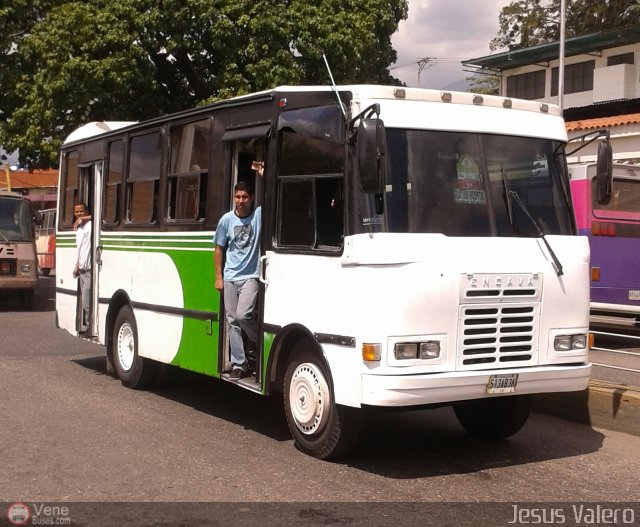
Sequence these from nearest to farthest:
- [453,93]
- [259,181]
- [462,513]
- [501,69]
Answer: [462,513] < [453,93] < [259,181] < [501,69]

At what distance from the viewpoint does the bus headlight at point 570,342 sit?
7.21m

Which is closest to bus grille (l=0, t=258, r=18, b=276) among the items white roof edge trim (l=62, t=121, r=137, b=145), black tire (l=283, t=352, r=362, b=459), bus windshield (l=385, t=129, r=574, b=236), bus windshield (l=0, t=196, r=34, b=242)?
bus windshield (l=0, t=196, r=34, b=242)

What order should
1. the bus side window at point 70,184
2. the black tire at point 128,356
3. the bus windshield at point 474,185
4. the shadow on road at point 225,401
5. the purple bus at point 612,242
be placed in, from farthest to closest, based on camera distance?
1. the purple bus at point 612,242
2. the bus side window at point 70,184
3. the black tire at point 128,356
4. the shadow on road at point 225,401
5. the bus windshield at point 474,185

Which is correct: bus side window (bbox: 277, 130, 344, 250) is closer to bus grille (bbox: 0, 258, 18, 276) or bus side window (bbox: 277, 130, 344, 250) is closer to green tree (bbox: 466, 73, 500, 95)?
bus grille (bbox: 0, 258, 18, 276)

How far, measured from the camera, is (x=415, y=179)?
700 centimetres

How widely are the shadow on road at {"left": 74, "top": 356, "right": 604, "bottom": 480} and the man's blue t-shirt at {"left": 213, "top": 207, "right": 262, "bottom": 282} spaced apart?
141 centimetres

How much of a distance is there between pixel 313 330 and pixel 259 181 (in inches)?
64.3

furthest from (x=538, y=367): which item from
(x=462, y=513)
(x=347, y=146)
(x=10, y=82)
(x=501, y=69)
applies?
(x=501, y=69)

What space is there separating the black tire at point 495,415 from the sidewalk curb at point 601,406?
42.3 inches

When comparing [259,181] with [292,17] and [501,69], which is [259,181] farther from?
[501,69]

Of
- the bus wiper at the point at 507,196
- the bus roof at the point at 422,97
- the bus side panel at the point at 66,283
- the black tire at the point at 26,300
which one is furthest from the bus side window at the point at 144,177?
the black tire at the point at 26,300

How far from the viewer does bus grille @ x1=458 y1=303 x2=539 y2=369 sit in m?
6.82

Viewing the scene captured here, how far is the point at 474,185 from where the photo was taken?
285 inches

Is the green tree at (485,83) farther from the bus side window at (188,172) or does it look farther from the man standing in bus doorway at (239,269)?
the man standing in bus doorway at (239,269)
